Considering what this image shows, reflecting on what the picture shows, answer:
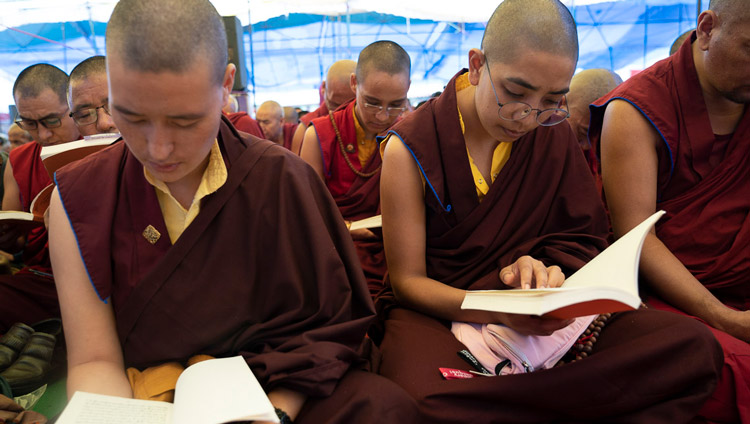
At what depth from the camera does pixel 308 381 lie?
1246mm

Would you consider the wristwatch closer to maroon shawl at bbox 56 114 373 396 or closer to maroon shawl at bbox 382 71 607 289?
maroon shawl at bbox 56 114 373 396

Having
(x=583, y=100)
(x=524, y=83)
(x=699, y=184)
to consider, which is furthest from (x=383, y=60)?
(x=699, y=184)

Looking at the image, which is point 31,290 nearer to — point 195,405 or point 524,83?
point 195,405

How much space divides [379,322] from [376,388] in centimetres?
68

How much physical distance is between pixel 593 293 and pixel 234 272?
87 cm

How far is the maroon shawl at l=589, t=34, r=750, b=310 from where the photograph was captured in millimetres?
1929

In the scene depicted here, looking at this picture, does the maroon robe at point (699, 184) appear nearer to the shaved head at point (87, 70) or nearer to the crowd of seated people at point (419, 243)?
the crowd of seated people at point (419, 243)

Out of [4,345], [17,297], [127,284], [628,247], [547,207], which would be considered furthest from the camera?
[17,297]

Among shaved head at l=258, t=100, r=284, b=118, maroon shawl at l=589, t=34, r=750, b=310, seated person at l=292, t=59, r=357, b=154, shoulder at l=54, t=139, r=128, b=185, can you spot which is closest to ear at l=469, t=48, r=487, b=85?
maroon shawl at l=589, t=34, r=750, b=310

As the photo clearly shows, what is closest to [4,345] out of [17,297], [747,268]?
[17,297]

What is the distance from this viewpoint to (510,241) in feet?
5.93

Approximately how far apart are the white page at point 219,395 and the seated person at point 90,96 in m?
1.74

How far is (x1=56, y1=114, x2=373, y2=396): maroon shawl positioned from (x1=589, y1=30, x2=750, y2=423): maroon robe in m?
1.31

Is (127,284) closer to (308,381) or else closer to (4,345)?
(308,381)
